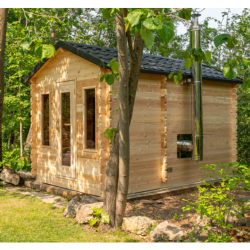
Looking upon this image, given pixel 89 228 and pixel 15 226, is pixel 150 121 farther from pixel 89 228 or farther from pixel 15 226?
pixel 15 226

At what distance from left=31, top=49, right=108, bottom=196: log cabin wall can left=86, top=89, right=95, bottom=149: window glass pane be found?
0.52 feet

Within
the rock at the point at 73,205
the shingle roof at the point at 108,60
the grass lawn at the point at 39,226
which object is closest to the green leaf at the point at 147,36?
the grass lawn at the point at 39,226

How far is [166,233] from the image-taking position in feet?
14.3

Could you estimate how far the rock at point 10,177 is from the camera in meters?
8.84

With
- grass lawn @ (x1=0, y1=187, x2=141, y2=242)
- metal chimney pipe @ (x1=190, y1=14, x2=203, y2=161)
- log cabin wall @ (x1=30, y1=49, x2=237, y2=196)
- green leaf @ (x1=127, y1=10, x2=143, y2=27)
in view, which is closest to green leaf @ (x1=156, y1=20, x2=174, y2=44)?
green leaf @ (x1=127, y1=10, x2=143, y2=27)

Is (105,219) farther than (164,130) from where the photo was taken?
No

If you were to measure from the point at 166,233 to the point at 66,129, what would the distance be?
410cm

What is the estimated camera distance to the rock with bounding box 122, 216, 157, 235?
469 cm

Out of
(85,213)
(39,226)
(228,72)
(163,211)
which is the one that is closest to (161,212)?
(163,211)

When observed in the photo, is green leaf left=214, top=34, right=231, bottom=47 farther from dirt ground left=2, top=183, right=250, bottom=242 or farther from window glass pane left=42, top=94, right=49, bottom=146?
window glass pane left=42, top=94, right=49, bottom=146

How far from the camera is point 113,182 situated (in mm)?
5133

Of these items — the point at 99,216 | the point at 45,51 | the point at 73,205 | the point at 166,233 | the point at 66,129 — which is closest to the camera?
the point at 45,51

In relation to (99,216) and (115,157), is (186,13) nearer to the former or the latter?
(115,157)

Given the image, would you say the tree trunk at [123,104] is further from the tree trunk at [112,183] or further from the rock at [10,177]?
the rock at [10,177]
